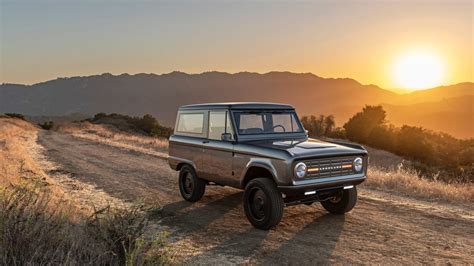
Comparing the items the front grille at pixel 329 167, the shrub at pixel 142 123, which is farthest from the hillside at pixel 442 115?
the front grille at pixel 329 167

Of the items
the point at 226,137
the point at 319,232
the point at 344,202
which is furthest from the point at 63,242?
the point at 344,202

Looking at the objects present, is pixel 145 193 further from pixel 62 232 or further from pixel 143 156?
pixel 143 156

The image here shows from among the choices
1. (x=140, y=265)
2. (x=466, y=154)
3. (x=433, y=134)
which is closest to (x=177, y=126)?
(x=140, y=265)

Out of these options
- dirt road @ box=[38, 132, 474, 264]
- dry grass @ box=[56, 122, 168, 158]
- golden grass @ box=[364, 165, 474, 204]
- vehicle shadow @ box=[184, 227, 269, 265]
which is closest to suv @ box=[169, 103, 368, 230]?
vehicle shadow @ box=[184, 227, 269, 265]

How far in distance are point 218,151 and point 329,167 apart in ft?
7.75

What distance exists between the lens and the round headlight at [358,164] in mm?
7173

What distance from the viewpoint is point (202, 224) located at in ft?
24.5

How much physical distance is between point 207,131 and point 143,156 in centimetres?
1060

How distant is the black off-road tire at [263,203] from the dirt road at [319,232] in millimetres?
202

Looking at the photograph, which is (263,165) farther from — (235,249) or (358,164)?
(358,164)

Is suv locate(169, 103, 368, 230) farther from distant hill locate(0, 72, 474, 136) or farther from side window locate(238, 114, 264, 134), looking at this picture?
distant hill locate(0, 72, 474, 136)

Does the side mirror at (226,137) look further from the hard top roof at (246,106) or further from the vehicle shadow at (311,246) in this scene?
the vehicle shadow at (311,246)

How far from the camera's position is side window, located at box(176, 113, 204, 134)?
8.82 meters

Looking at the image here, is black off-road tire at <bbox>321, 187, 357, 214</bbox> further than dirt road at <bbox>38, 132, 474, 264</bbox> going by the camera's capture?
Yes
